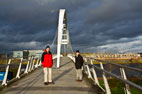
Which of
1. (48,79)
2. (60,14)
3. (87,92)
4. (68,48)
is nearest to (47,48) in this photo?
(48,79)

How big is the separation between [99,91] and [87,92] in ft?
1.38

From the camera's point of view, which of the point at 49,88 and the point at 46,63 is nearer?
the point at 49,88

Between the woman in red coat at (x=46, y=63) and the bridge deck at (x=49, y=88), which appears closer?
the bridge deck at (x=49, y=88)

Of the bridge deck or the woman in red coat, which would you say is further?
the woman in red coat

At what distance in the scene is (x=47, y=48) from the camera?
22.5 feet

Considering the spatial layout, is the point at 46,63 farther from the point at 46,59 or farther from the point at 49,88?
the point at 49,88

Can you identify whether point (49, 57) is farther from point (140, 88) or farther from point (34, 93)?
point (140, 88)

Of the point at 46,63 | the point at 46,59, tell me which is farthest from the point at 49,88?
the point at 46,59

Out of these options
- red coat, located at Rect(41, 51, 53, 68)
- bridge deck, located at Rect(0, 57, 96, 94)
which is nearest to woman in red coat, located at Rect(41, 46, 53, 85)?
red coat, located at Rect(41, 51, 53, 68)

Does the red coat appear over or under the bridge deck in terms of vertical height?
over

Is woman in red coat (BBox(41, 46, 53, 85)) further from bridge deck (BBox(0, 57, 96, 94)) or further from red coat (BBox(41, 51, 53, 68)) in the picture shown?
bridge deck (BBox(0, 57, 96, 94))

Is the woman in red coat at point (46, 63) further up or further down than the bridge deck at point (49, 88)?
further up

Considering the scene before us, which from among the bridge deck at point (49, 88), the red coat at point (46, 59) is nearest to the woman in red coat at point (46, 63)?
the red coat at point (46, 59)

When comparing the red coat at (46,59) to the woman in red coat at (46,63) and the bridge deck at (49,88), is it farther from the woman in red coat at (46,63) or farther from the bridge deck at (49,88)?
the bridge deck at (49,88)
